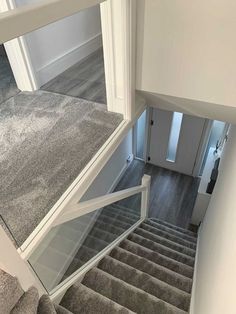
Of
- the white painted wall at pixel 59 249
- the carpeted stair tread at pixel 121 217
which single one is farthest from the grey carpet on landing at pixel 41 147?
the carpeted stair tread at pixel 121 217

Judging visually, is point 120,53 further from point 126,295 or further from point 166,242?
point 166,242

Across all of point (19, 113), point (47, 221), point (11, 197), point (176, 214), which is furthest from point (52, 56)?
point (176, 214)

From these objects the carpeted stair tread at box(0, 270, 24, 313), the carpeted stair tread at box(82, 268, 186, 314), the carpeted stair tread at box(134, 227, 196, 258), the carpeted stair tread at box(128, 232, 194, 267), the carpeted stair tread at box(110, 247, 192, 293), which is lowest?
the carpeted stair tread at box(134, 227, 196, 258)

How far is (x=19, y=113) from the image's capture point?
206 cm

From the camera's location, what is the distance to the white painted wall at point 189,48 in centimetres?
154

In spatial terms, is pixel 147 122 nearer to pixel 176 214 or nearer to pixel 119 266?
pixel 176 214

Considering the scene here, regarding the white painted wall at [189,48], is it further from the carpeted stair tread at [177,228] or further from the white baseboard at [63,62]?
the carpeted stair tread at [177,228]

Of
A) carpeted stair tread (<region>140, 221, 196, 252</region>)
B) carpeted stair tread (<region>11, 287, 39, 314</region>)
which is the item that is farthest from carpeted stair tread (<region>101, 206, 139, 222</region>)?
carpeted stair tread (<region>11, 287, 39, 314</region>)

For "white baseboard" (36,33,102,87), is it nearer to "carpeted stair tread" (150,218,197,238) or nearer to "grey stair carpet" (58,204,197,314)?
"grey stair carpet" (58,204,197,314)

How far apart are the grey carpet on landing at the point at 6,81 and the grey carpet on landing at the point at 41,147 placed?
0.08m

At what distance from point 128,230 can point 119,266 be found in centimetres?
78

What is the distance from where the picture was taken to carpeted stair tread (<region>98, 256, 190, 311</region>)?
190cm

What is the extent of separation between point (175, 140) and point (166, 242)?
2129 mm

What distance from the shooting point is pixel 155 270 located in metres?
2.20
